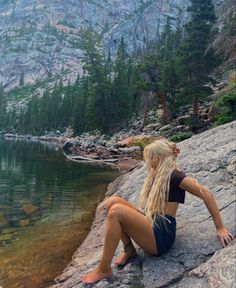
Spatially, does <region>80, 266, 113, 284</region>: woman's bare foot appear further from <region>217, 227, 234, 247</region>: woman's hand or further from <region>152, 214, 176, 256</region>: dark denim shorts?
<region>217, 227, 234, 247</region>: woman's hand

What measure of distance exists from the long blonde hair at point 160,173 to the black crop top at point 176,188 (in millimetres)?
57

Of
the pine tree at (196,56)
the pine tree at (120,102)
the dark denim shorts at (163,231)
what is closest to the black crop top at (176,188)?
the dark denim shorts at (163,231)

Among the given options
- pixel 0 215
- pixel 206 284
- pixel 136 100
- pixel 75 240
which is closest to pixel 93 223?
pixel 75 240

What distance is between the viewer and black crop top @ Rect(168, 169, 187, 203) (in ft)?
17.9

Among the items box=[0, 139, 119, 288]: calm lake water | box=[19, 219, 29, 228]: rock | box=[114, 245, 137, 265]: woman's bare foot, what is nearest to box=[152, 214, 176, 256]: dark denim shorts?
box=[114, 245, 137, 265]: woman's bare foot

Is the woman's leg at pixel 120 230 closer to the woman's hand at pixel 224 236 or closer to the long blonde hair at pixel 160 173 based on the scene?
the long blonde hair at pixel 160 173

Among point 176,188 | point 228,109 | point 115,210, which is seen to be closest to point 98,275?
point 115,210

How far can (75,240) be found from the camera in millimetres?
10797

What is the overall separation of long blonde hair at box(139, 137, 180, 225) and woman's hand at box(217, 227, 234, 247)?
0.81 m

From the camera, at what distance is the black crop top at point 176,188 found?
547 cm

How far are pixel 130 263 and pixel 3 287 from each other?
3.06m

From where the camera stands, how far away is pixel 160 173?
552 centimetres

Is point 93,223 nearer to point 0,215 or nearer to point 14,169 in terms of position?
point 0,215

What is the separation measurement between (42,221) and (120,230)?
8.19 meters
